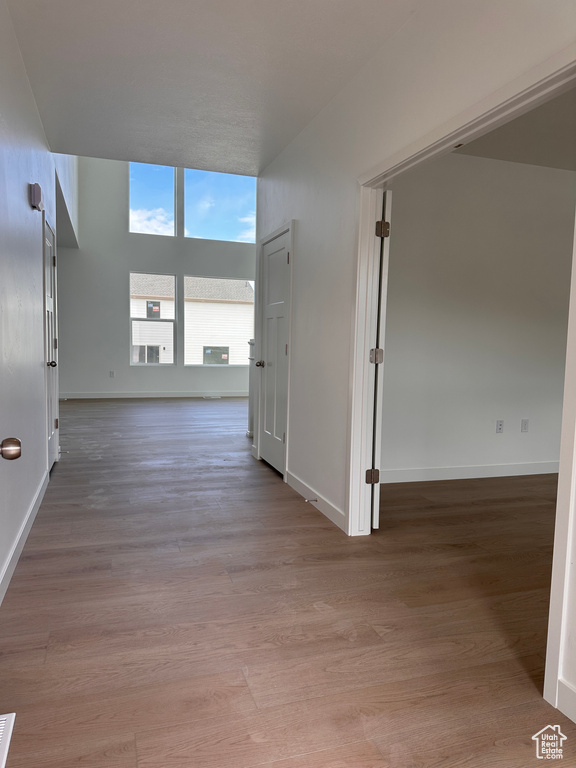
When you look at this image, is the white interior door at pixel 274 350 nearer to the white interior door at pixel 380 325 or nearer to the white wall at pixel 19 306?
the white interior door at pixel 380 325

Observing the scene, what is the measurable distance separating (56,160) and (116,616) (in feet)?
13.6

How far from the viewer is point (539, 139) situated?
3523mm

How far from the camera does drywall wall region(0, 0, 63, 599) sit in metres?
2.27

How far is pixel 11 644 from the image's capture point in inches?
74.9

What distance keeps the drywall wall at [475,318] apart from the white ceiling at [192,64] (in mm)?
1203

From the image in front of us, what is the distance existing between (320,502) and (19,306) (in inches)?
84.1

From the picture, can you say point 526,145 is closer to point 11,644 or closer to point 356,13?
point 356,13

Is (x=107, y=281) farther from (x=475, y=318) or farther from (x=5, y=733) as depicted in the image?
(x=5, y=733)

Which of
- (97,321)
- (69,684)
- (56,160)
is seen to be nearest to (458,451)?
(69,684)

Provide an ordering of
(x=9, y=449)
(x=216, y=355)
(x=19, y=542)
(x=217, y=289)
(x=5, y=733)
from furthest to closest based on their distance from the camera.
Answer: (x=216, y=355) → (x=217, y=289) → (x=19, y=542) → (x=5, y=733) → (x=9, y=449)

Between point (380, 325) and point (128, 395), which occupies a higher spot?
point (380, 325)

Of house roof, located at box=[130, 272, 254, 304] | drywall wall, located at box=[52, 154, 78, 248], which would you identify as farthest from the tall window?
drywall wall, located at box=[52, 154, 78, 248]

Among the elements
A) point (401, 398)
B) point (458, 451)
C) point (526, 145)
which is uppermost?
point (526, 145)

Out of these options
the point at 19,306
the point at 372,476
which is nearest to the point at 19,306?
the point at 19,306
